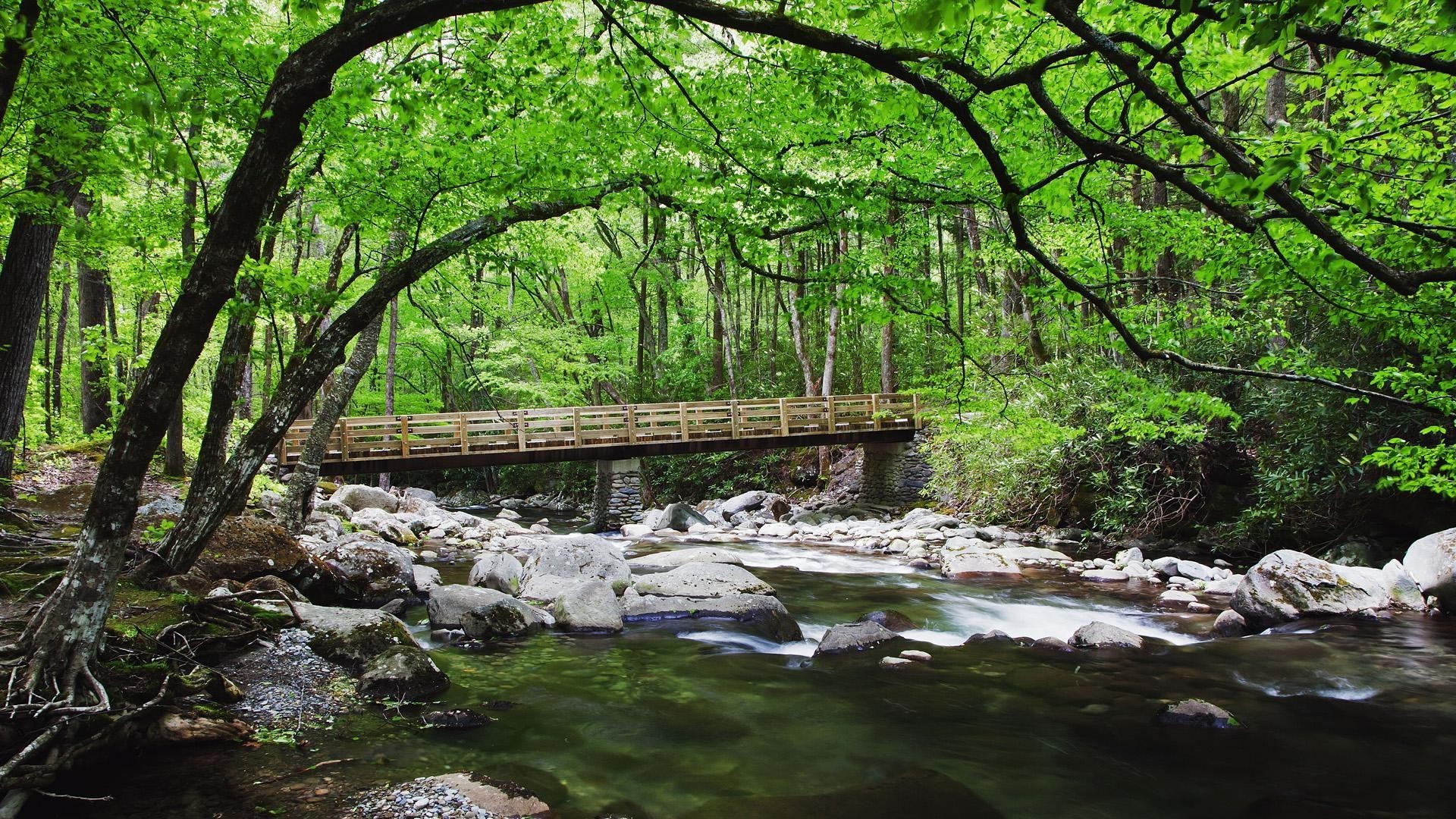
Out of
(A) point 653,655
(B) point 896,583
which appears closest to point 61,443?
(A) point 653,655

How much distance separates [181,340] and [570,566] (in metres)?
6.87

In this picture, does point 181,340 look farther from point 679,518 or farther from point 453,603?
point 679,518

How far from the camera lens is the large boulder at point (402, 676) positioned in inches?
193

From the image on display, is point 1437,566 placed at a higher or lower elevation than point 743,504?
higher

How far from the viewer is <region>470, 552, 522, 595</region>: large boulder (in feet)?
29.9

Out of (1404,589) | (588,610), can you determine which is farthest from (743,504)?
(1404,589)

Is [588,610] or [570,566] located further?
[570,566]

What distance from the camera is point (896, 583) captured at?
33.4ft

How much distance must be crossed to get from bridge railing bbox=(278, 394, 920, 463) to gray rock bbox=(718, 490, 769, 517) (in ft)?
6.74

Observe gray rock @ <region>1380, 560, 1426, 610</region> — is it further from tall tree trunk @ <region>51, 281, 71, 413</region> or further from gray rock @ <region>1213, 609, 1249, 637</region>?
tall tree trunk @ <region>51, 281, 71, 413</region>

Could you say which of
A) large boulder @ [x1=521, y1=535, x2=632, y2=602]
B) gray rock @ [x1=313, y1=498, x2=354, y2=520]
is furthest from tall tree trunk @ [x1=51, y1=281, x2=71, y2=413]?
large boulder @ [x1=521, y1=535, x2=632, y2=602]

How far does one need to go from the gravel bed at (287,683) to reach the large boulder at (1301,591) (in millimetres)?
8013

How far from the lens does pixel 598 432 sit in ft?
53.7

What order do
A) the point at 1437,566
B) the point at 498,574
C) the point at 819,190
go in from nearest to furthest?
the point at 819,190
the point at 1437,566
the point at 498,574
